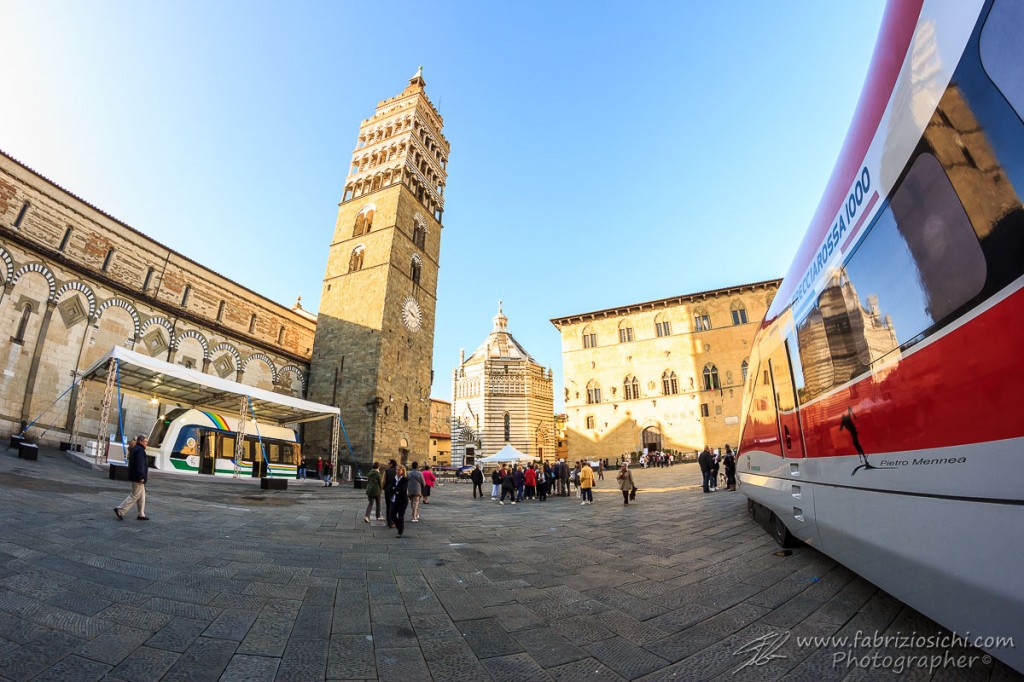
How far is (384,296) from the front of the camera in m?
23.6

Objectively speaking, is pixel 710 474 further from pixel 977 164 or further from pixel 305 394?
pixel 305 394

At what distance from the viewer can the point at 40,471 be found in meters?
9.15

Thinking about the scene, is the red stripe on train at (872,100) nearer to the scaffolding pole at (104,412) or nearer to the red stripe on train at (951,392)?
the red stripe on train at (951,392)

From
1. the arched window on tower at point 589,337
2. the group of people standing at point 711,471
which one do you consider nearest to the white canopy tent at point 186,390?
the group of people standing at point 711,471

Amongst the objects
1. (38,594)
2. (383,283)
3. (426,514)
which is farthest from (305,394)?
(38,594)

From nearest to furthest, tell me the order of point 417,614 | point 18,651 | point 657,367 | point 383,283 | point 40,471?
1. point 18,651
2. point 417,614
3. point 40,471
4. point 383,283
5. point 657,367

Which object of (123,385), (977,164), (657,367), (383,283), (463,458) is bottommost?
(463,458)

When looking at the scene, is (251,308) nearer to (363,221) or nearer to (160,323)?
(160,323)

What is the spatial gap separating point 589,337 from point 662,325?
19.5 ft

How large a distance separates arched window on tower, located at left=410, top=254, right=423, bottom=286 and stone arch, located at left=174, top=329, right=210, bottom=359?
→ 11331 millimetres

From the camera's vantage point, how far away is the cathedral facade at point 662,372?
98.9 feet

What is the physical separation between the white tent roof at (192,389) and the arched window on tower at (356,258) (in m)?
9.12

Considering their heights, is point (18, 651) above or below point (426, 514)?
above

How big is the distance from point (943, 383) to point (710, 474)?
42.4 ft
